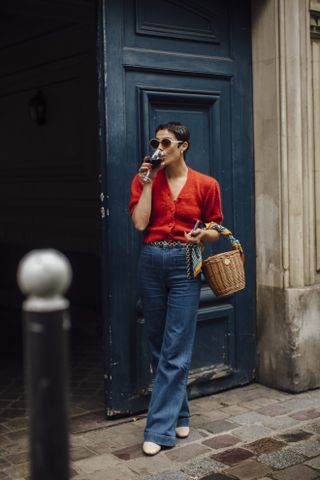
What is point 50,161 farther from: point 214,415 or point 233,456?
point 233,456

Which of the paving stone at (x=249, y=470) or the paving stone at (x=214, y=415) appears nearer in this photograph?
the paving stone at (x=249, y=470)

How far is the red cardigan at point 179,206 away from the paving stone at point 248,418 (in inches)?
55.4

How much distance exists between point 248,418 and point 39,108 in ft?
17.6

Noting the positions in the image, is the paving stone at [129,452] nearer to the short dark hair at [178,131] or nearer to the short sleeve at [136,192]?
the short sleeve at [136,192]

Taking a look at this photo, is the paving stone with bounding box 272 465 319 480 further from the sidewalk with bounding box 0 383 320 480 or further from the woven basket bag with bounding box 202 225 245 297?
the woven basket bag with bounding box 202 225 245 297

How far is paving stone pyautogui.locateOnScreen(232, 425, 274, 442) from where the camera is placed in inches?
185

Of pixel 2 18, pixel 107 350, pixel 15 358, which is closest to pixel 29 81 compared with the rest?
pixel 2 18

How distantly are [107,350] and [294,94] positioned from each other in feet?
7.90

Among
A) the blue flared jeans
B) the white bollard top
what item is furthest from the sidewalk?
the white bollard top

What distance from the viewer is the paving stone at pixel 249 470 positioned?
406 centimetres

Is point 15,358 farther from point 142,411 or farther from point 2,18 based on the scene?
point 2,18

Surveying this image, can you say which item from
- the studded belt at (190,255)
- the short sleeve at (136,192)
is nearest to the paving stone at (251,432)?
the studded belt at (190,255)

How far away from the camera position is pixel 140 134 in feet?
16.9

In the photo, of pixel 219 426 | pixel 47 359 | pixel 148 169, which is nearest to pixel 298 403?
pixel 219 426
